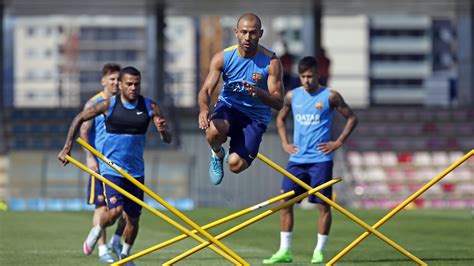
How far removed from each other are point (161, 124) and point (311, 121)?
9.14ft

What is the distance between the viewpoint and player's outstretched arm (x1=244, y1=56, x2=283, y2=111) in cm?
1026

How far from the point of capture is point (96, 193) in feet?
44.8

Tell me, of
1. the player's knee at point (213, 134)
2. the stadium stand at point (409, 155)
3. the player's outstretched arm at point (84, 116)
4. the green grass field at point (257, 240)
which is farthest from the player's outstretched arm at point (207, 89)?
the stadium stand at point (409, 155)

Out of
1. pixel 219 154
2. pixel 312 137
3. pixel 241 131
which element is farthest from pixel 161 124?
pixel 312 137

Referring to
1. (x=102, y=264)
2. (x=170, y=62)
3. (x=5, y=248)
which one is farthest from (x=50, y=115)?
(x=170, y=62)

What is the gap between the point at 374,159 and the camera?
34.5m

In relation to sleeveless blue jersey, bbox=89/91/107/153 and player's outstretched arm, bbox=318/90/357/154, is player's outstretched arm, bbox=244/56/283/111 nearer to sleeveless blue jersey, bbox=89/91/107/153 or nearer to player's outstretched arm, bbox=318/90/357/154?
player's outstretched arm, bbox=318/90/357/154

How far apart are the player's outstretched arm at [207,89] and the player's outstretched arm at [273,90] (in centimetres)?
44

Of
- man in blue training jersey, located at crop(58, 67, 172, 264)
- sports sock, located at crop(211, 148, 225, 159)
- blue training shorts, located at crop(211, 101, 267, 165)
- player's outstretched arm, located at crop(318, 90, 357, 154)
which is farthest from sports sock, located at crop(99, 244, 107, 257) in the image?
blue training shorts, located at crop(211, 101, 267, 165)

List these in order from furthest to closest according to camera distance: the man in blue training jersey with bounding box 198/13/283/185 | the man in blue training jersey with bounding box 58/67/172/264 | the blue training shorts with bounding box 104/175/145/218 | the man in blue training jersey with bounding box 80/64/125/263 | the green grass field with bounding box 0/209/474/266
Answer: the man in blue training jersey with bounding box 80/64/125/263 → the green grass field with bounding box 0/209/474/266 → the blue training shorts with bounding box 104/175/145/218 → the man in blue training jersey with bounding box 58/67/172/264 → the man in blue training jersey with bounding box 198/13/283/185

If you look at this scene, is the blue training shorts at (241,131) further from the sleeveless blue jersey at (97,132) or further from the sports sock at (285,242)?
the sleeveless blue jersey at (97,132)

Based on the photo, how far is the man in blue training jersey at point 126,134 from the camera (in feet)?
39.1

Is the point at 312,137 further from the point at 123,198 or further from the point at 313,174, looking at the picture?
the point at 123,198

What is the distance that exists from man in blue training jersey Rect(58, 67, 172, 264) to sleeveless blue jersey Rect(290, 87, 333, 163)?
2.08m
